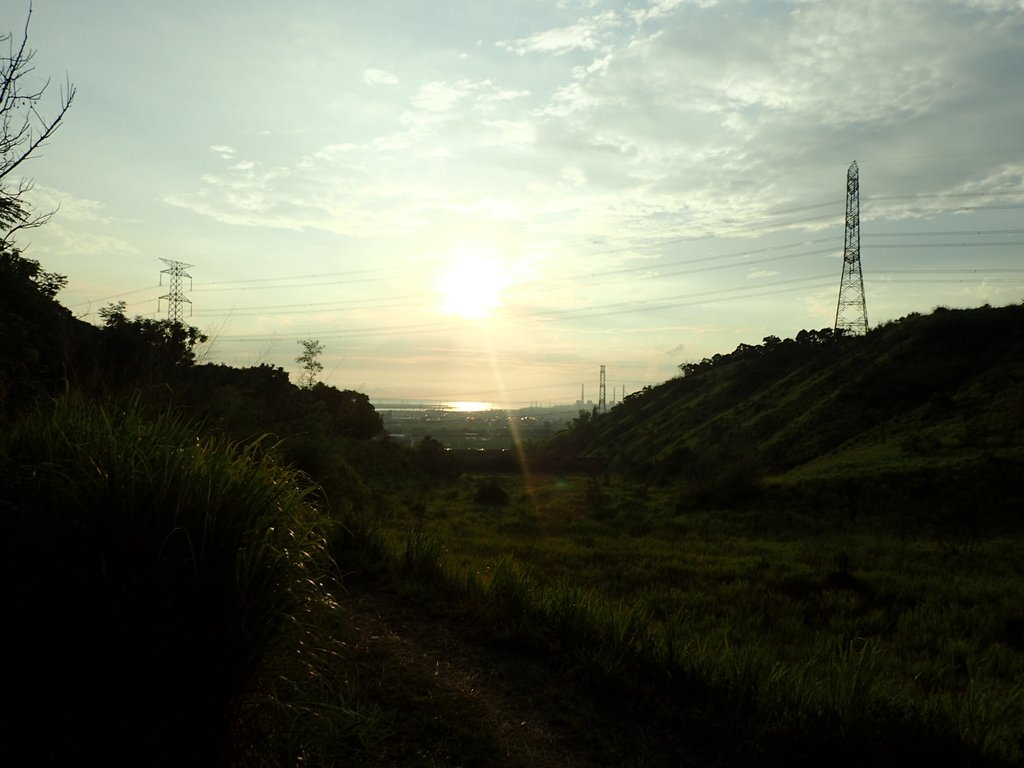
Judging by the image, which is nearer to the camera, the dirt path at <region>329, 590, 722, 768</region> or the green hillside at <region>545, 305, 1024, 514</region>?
the dirt path at <region>329, 590, 722, 768</region>

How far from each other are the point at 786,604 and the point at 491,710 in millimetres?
8786

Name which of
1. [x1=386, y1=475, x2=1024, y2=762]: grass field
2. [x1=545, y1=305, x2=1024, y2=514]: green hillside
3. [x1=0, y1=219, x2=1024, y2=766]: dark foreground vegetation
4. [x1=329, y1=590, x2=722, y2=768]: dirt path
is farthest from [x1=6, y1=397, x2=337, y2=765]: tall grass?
[x1=545, y1=305, x2=1024, y2=514]: green hillside

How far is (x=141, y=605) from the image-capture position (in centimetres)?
330

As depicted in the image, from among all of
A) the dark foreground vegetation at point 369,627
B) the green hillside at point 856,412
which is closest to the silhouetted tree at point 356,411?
the green hillside at point 856,412

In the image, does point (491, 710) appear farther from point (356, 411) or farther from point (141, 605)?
point (356, 411)

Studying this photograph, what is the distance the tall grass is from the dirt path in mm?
1395

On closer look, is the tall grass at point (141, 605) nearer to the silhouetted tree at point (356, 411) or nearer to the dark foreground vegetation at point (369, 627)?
the dark foreground vegetation at point (369, 627)

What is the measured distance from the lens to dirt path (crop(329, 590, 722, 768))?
4391 mm

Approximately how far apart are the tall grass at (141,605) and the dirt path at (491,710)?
139cm

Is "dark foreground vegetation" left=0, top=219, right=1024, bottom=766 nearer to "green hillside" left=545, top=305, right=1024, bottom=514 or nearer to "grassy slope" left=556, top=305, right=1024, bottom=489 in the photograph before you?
"green hillside" left=545, top=305, right=1024, bottom=514

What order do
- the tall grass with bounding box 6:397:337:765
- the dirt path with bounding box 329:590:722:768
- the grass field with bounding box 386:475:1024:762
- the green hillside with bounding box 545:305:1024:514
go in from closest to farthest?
the tall grass with bounding box 6:397:337:765, the dirt path with bounding box 329:590:722:768, the grass field with bounding box 386:475:1024:762, the green hillside with bounding box 545:305:1024:514

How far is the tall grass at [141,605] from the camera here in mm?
3211

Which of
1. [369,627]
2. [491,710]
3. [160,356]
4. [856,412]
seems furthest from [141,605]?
[856,412]

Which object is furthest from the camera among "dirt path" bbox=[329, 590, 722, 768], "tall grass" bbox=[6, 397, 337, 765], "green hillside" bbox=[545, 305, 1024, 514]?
"green hillside" bbox=[545, 305, 1024, 514]
